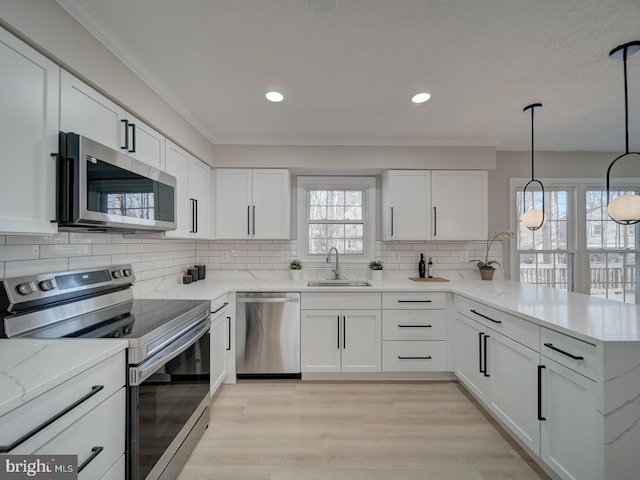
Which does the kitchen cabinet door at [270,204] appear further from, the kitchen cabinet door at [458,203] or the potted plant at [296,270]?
the kitchen cabinet door at [458,203]

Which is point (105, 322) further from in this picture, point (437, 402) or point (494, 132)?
point (494, 132)

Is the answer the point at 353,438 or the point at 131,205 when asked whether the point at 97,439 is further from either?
the point at 353,438

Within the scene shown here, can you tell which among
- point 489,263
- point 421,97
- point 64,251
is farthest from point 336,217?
point 64,251

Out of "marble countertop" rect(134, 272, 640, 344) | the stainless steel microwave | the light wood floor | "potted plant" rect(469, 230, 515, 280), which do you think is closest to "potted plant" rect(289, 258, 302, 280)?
"marble countertop" rect(134, 272, 640, 344)

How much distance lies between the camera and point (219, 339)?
243cm

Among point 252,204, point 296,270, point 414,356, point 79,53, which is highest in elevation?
point 79,53

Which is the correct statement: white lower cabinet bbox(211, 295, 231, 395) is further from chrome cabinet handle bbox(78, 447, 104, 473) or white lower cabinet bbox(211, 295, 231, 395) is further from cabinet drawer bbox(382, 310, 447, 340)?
cabinet drawer bbox(382, 310, 447, 340)

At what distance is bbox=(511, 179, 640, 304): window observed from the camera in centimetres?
347

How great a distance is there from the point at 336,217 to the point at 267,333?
5.18 ft

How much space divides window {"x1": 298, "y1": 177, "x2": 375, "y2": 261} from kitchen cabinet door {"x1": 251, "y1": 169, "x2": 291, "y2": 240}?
38 cm

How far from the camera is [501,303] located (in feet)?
6.63

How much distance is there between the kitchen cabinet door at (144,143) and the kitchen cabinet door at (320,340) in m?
1.76

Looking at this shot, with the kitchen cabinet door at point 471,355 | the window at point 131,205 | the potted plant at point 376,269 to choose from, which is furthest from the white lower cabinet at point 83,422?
the potted plant at point 376,269

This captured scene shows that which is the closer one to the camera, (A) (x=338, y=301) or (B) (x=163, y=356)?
(B) (x=163, y=356)
